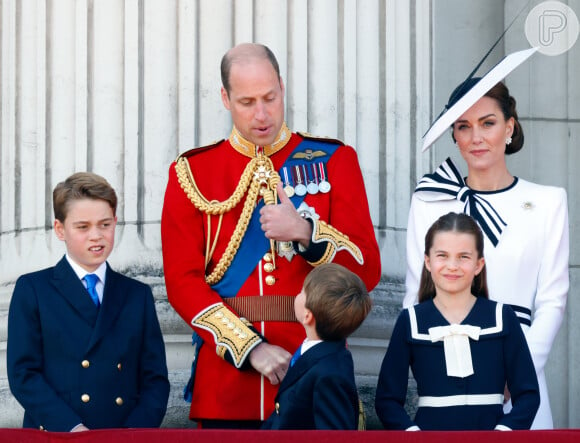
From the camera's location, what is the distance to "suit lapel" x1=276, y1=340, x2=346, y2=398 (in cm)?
443

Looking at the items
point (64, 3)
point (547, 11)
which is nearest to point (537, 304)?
point (64, 3)

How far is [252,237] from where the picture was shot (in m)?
5.00

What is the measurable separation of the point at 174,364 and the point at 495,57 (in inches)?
103

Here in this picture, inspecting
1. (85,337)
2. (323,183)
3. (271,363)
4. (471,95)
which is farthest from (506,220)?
(85,337)

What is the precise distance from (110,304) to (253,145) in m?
0.77

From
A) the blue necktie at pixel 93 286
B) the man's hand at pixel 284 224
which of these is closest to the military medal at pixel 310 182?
the man's hand at pixel 284 224

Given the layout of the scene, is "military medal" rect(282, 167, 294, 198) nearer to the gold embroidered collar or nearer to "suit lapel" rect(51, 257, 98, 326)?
the gold embroidered collar

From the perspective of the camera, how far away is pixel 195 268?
4887 mm

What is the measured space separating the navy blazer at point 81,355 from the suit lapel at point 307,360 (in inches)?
20.0

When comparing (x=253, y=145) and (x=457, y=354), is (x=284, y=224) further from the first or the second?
(x=457, y=354)

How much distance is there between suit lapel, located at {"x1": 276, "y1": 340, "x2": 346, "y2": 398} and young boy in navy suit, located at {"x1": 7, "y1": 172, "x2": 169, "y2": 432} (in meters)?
0.51

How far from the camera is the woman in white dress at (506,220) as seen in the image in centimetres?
492

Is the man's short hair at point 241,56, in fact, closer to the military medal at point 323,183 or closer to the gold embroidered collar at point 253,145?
the gold embroidered collar at point 253,145

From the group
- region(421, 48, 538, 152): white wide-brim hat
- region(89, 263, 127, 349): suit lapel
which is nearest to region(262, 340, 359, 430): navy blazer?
region(89, 263, 127, 349): suit lapel
